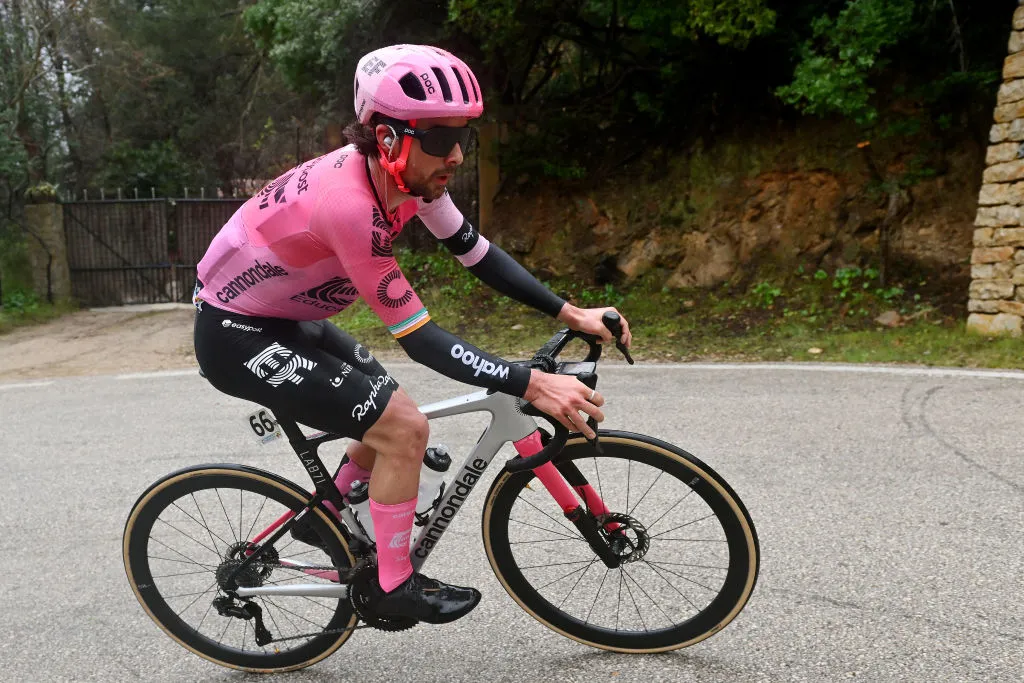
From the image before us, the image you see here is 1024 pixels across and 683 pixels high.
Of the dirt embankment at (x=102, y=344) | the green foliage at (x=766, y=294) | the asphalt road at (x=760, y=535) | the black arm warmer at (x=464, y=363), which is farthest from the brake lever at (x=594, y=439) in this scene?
the green foliage at (x=766, y=294)

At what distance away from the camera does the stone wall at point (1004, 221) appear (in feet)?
25.0

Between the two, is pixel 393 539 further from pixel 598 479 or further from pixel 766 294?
pixel 766 294

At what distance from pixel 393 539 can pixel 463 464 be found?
0.33 m

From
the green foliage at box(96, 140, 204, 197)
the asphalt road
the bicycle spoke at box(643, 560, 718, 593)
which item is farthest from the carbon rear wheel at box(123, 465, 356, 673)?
the green foliage at box(96, 140, 204, 197)

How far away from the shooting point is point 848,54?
8516 mm

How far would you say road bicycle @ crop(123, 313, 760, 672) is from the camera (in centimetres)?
266

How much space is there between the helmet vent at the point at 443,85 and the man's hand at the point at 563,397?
32.6 inches

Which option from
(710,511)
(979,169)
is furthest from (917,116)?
(710,511)

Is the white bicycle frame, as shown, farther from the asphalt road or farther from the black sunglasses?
the black sunglasses

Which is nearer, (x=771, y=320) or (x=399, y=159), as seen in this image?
(x=399, y=159)

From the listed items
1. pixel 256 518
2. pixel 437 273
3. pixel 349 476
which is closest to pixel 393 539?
pixel 349 476

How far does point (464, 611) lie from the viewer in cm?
274

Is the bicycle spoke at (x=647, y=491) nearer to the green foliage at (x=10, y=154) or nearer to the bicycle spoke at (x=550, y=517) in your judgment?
the bicycle spoke at (x=550, y=517)

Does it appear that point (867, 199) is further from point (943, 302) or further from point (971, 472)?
point (971, 472)
